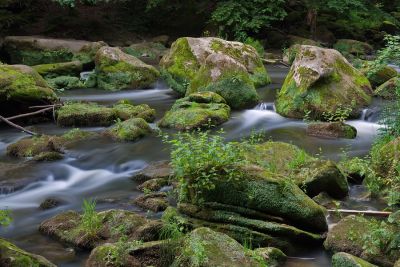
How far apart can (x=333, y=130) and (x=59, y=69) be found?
9557 mm

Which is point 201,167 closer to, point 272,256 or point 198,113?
point 272,256

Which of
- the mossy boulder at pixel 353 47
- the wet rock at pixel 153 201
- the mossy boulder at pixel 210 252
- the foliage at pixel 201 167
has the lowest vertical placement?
the wet rock at pixel 153 201

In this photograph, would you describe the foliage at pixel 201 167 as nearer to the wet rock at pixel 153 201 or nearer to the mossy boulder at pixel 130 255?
the wet rock at pixel 153 201

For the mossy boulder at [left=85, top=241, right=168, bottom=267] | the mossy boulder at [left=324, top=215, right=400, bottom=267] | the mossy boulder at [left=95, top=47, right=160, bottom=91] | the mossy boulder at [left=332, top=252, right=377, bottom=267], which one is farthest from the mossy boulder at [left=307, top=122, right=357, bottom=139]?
the mossy boulder at [left=95, top=47, right=160, bottom=91]

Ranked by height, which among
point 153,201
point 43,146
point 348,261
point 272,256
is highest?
point 348,261

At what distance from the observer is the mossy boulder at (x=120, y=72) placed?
14898mm

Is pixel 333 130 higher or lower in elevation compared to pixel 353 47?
lower

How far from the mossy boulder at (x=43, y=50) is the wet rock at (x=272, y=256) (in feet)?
47.5

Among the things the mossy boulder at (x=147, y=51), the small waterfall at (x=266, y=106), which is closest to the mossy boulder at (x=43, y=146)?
the small waterfall at (x=266, y=106)

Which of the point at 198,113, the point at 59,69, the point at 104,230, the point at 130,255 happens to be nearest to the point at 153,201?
the point at 104,230

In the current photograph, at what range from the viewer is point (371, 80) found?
13.2 meters

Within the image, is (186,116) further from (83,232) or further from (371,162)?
(83,232)

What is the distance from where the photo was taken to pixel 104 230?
565cm

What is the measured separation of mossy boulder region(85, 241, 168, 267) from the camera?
4.70 m
